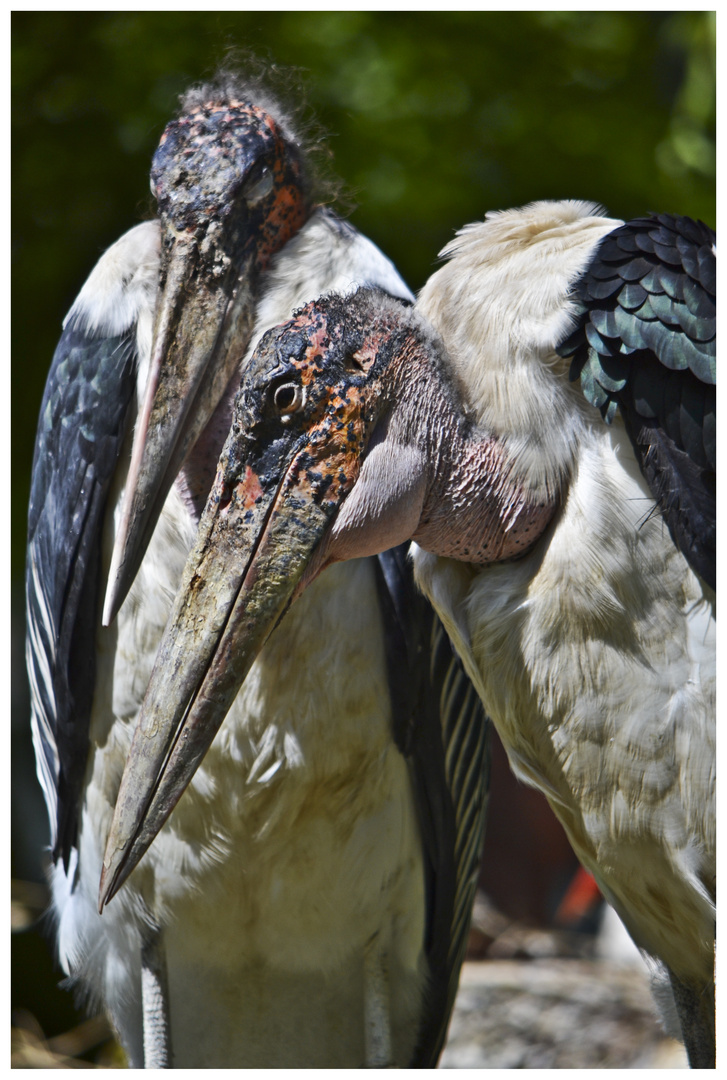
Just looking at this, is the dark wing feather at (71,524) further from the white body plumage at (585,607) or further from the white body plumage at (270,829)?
the white body plumage at (585,607)

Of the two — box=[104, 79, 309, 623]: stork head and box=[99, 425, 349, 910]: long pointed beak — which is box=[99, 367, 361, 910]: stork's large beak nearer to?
box=[99, 425, 349, 910]: long pointed beak

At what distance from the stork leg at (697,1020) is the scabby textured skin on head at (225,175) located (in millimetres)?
1232

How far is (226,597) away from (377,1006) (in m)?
1.07

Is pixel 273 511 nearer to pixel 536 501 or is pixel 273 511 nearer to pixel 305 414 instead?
pixel 305 414

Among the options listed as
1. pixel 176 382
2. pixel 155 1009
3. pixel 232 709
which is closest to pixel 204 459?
pixel 176 382

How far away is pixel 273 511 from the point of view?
1.23m

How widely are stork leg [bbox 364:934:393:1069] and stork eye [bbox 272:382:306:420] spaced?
1.11 m

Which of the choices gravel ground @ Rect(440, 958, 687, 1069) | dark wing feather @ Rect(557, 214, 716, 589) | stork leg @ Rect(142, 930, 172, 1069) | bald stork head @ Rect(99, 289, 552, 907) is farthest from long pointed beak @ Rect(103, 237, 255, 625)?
gravel ground @ Rect(440, 958, 687, 1069)

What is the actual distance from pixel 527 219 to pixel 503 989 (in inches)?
90.9

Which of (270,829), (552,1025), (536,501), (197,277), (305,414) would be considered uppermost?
(197,277)

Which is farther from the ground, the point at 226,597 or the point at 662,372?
the point at 662,372

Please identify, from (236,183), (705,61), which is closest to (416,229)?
(705,61)

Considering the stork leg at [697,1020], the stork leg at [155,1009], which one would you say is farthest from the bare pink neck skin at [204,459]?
the stork leg at [697,1020]

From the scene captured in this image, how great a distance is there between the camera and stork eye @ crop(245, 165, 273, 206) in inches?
63.6
